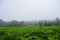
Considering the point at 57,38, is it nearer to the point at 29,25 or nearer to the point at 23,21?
the point at 29,25

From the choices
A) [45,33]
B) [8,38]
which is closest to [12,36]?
[8,38]

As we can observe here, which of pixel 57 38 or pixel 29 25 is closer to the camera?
pixel 57 38

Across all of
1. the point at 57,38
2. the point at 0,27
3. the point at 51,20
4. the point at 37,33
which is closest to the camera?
the point at 57,38

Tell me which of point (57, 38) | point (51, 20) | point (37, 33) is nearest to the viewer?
point (57, 38)

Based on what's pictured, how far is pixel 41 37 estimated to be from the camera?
6.97ft

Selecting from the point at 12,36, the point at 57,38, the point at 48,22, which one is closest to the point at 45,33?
the point at 57,38

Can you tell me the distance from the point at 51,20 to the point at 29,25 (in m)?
0.61

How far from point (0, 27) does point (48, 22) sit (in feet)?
3.96

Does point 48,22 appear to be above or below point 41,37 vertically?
above

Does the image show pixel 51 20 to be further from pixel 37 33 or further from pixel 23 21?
pixel 37 33

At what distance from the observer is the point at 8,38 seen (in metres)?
2.15

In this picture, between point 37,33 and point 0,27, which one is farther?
point 0,27

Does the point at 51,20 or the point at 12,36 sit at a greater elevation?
the point at 51,20

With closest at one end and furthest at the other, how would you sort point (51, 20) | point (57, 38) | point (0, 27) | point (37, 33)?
point (57, 38), point (37, 33), point (0, 27), point (51, 20)
